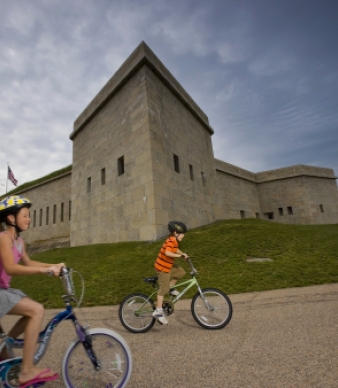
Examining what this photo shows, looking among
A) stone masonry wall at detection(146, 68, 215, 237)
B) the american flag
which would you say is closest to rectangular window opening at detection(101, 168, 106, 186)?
stone masonry wall at detection(146, 68, 215, 237)

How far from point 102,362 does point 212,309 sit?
225 centimetres

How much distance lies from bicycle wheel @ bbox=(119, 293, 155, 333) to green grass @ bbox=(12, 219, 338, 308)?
2.01 meters

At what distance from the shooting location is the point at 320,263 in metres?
7.49

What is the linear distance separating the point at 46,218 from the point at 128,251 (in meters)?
16.4

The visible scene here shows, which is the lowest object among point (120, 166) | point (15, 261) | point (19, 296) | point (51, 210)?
point (19, 296)

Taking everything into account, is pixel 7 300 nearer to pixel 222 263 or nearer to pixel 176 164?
pixel 222 263

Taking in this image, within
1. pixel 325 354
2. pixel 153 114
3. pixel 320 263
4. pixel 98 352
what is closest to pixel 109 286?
pixel 98 352

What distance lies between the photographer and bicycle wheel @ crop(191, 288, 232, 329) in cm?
395

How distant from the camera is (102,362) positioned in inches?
87.9

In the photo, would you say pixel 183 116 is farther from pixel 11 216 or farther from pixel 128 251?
pixel 11 216

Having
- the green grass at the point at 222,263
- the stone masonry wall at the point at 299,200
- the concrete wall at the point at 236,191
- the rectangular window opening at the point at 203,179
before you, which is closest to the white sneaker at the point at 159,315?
the green grass at the point at 222,263

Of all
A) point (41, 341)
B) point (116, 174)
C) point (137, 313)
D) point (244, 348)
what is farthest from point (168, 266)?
point (116, 174)

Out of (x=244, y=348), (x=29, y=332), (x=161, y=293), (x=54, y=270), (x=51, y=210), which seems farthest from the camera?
(x=51, y=210)

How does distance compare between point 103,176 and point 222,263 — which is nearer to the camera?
point 222,263
